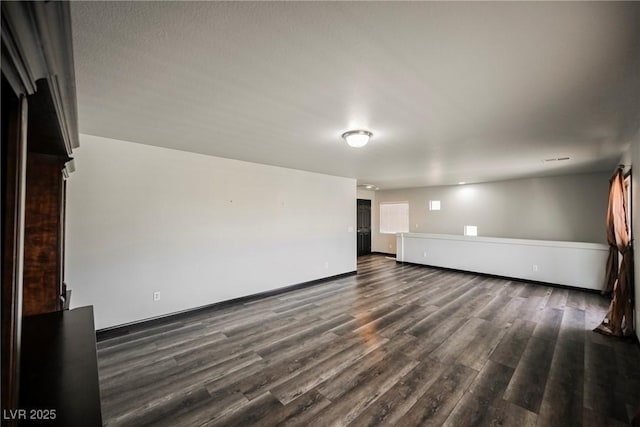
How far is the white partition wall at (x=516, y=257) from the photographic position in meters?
5.02

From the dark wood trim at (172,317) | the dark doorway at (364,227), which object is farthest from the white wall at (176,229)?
the dark doorway at (364,227)

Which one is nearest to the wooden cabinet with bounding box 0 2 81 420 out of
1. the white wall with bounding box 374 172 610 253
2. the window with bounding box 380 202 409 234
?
the white wall with bounding box 374 172 610 253

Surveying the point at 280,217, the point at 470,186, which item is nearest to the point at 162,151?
the point at 280,217

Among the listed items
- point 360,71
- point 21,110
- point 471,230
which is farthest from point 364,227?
point 21,110

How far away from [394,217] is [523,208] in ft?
12.2

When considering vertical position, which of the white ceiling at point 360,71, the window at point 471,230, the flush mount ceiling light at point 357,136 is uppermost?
the white ceiling at point 360,71

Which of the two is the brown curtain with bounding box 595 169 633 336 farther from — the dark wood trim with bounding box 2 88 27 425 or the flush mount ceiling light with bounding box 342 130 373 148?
the dark wood trim with bounding box 2 88 27 425

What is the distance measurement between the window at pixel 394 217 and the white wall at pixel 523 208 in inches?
11.0

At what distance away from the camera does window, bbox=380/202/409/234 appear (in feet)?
29.6

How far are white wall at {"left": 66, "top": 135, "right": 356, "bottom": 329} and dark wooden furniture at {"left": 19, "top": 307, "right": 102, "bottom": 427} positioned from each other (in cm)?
154

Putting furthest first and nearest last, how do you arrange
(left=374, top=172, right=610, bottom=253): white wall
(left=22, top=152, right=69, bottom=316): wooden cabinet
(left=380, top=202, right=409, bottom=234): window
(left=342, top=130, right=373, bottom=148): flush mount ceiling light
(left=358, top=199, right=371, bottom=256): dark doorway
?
(left=358, top=199, right=371, bottom=256): dark doorway → (left=380, top=202, right=409, bottom=234): window → (left=374, top=172, right=610, bottom=253): white wall → (left=342, top=130, right=373, bottom=148): flush mount ceiling light → (left=22, top=152, right=69, bottom=316): wooden cabinet

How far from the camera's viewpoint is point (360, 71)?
1.72 m

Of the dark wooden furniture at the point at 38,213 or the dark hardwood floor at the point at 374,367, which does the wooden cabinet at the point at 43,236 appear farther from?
the dark hardwood floor at the point at 374,367

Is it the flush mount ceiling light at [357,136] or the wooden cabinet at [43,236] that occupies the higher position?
the flush mount ceiling light at [357,136]
